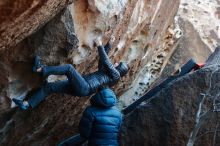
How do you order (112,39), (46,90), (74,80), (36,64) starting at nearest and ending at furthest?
(36,64) < (74,80) < (46,90) < (112,39)

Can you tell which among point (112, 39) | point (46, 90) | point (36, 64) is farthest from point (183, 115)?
point (36, 64)

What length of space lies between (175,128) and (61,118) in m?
2.00

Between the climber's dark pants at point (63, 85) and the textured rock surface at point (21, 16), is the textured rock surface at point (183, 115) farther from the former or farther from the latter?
the textured rock surface at point (21, 16)

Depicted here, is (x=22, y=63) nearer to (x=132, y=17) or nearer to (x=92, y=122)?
(x=92, y=122)

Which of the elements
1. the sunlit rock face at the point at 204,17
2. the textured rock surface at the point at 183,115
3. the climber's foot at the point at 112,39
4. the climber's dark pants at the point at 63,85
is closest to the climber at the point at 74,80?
the climber's dark pants at the point at 63,85

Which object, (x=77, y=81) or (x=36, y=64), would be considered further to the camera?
(x=77, y=81)

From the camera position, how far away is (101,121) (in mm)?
5312

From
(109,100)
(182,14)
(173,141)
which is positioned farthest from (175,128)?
(182,14)

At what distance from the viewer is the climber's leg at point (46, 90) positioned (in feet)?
17.2

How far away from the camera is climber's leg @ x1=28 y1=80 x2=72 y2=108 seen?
5242 mm

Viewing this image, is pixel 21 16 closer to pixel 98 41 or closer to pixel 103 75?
pixel 98 41

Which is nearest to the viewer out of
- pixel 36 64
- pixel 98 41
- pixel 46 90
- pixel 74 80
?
pixel 36 64

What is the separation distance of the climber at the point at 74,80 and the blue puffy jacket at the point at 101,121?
7.0 inches

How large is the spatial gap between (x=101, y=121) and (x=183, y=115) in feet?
3.55
